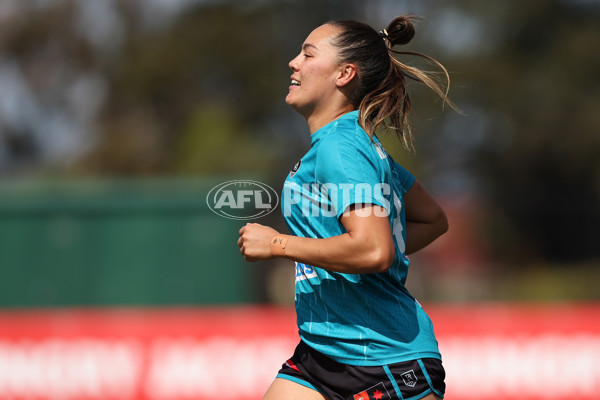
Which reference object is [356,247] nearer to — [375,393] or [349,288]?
[349,288]

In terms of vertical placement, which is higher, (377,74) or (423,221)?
(377,74)

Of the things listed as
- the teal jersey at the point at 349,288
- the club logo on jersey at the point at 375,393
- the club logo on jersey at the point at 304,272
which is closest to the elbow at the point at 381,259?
the teal jersey at the point at 349,288

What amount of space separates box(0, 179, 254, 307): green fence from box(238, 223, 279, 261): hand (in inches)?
386

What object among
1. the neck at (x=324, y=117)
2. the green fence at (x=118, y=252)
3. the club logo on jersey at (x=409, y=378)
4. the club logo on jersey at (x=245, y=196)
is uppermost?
the green fence at (x=118, y=252)

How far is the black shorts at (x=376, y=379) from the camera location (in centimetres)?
303

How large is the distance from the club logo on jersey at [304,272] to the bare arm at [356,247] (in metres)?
0.23

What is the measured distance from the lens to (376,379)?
3.06m

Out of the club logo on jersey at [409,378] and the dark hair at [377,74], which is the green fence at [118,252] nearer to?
the dark hair at [377,74]

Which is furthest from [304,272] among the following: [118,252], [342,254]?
[118,252]

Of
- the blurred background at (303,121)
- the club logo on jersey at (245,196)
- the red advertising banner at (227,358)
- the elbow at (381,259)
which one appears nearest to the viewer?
the elbow at (381,259)

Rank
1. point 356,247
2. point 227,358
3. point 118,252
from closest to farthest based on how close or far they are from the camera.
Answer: point 356,247 → point 227,358 → point 118,252

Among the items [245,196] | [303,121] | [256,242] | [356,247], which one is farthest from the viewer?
[303,121]

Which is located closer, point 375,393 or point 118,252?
point 375,393

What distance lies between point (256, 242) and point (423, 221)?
905mm
